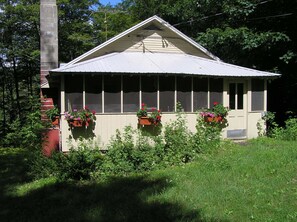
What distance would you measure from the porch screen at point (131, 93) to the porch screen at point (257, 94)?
4397mm

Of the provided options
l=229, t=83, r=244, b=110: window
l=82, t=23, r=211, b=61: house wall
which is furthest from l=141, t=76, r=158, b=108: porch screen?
l=229, t=83, r=244, b=110: window

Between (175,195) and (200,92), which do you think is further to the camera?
(200,92)

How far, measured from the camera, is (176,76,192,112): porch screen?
439 inches

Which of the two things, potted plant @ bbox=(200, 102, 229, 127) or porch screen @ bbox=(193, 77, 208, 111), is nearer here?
potted plant @ bbox=(200, 102, 229, 127)

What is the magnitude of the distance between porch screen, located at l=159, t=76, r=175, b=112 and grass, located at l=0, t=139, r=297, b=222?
126 inches

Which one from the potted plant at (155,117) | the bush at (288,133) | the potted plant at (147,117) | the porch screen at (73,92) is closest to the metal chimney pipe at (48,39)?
the porch screen at (73,92)

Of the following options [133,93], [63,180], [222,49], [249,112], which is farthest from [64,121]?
[222,49]

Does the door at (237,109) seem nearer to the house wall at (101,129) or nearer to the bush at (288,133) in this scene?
the bush at (288,133)

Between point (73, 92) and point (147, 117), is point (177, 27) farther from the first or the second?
point (73, 92)

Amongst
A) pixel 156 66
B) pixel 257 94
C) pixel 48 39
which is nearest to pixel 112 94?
pixel 156 66

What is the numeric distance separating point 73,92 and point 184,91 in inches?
142

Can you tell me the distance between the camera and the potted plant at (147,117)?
1023 centimetres

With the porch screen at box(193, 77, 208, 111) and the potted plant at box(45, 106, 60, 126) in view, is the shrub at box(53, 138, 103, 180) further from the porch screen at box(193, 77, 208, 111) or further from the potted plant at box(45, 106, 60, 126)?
the porch screen at box(193, 77, 208, 111)

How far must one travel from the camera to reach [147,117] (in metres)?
10.3
